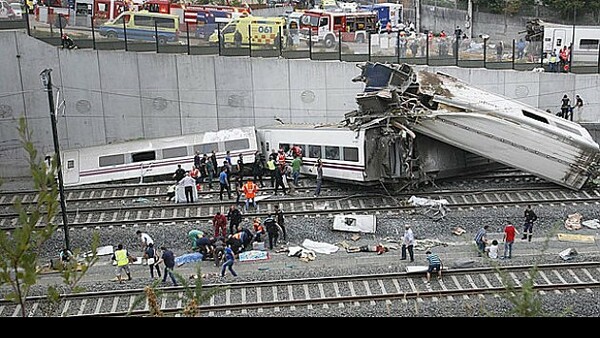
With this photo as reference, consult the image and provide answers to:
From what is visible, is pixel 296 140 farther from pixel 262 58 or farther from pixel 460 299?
pixel 460 299

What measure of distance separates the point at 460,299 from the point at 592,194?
962 centimetres

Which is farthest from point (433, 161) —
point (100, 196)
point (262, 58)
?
point (100, 196)

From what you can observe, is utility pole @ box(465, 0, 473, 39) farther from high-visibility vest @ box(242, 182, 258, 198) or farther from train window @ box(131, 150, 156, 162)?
high-visibility vest @ box(242, 182, 258, 198)

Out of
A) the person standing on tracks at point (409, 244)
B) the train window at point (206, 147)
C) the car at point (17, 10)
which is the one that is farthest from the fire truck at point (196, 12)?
the person standing on tracks at point (409, 244)

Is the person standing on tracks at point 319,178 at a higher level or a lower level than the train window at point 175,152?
lower

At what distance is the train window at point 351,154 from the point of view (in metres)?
24.4

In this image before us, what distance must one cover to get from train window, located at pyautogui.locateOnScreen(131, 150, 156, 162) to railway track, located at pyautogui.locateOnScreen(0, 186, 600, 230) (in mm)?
3426

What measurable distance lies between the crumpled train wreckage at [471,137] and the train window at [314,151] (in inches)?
58.2

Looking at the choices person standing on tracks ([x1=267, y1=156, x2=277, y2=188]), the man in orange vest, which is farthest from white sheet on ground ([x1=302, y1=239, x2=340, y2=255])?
person standing on tracks ([x1=267, y1=156, x2=277, y2=188])

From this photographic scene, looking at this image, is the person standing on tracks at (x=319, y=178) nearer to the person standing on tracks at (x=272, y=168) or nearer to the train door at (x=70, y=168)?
the person standing on tracks at (x=272, y=168)

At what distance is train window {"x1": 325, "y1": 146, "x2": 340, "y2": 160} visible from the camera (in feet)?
81.8

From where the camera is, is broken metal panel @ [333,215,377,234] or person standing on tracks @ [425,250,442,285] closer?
person standing on tracks @ [425,250,442,285]

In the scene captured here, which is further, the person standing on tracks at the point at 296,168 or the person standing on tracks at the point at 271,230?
the person standing on tracks at the point at 296,168

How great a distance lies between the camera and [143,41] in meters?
29.7
